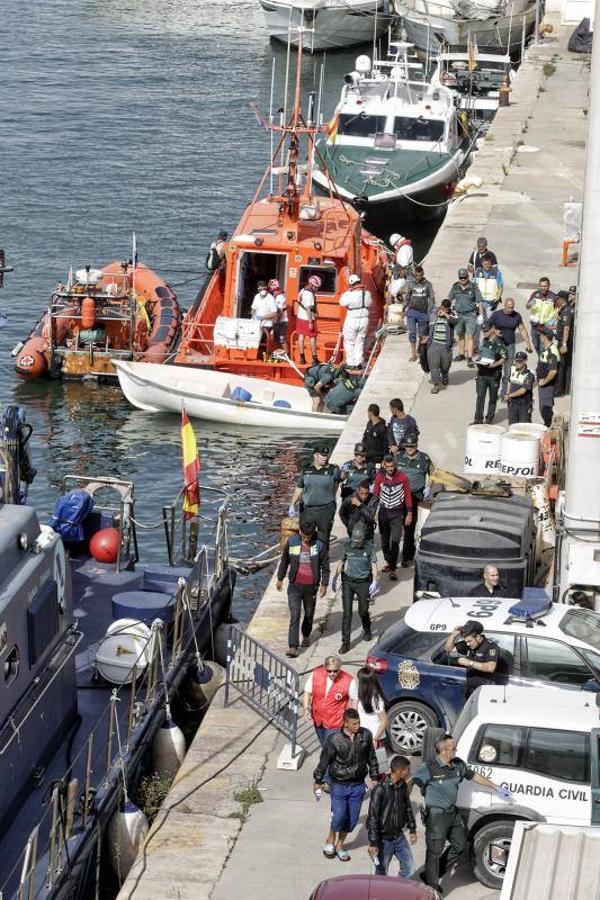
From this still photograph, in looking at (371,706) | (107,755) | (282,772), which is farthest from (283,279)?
(371,706)

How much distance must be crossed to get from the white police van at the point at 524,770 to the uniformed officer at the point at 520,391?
8.82m

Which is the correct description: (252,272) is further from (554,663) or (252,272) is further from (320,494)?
(554,663)

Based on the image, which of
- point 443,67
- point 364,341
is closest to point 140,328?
point 364,341

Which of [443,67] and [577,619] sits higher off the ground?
[443,67]

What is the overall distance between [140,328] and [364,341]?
4964 mm

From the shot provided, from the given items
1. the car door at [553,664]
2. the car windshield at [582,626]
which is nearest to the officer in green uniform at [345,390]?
the car windshield at [582,626]

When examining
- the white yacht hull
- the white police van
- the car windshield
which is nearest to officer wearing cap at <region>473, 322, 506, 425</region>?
the car windshield

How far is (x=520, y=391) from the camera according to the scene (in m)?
21.7

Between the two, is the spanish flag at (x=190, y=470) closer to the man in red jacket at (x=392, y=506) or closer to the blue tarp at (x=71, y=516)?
the blue tarp at (x=71, y=516)

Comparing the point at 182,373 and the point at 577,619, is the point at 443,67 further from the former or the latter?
the point at 577,619

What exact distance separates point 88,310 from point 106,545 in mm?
12602

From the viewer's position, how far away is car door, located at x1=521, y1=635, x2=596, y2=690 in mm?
14664

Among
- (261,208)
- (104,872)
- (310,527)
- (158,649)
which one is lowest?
(104,872)

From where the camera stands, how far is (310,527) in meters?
16.8
